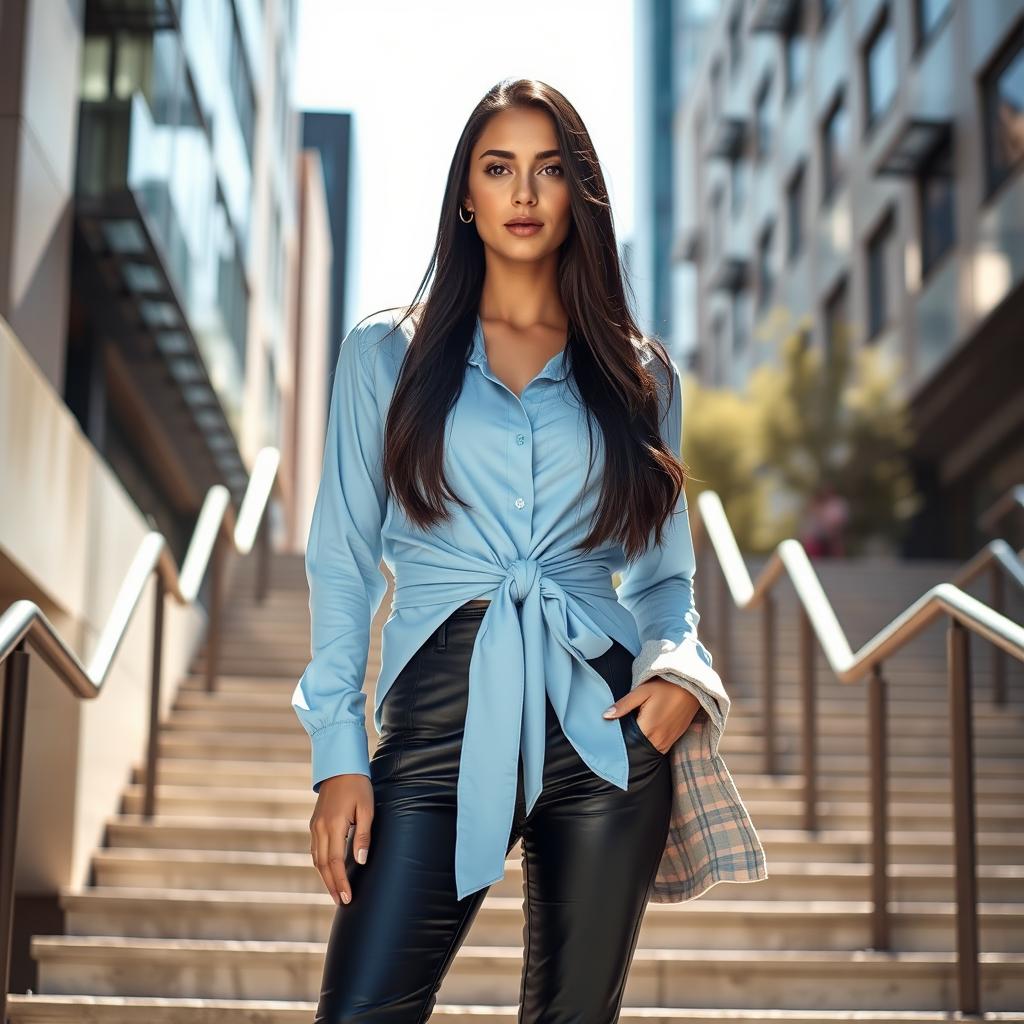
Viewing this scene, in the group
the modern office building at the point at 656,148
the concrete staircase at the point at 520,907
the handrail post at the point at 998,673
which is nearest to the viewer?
the concrete staircase at the point at 520,907

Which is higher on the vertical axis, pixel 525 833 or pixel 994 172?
pixel 994 172

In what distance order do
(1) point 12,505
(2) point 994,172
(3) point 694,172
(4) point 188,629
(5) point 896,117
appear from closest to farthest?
1. (1) point 12,505
2. (4) point 188,629
3. (2) point 994,172
4. (5) point 896,117
5. (3) point 694,172

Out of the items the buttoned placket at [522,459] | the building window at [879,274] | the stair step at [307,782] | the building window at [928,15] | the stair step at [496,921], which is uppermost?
the building window at [928,15]

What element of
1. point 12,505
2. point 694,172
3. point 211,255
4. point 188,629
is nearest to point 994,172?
point 211,255

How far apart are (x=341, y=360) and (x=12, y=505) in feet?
10.2

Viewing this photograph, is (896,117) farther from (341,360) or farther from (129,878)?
(341,360)

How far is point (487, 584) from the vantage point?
219 centimetres

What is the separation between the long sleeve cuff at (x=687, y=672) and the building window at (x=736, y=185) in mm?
26900

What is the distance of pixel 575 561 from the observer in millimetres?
2266

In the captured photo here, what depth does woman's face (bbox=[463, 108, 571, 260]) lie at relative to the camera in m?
2.32

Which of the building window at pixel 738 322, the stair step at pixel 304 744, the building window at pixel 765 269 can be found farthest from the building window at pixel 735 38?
the stair step at pixel 304 744

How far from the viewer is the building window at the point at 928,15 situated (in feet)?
55.5

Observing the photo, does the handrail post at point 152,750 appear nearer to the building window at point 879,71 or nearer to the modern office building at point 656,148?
the building window at point 879,71

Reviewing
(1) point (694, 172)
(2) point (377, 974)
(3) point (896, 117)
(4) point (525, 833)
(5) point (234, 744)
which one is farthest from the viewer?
(1) point (694, 172)
